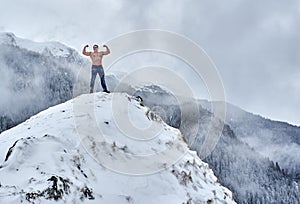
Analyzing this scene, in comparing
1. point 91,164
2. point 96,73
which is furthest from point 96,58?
point 91,164

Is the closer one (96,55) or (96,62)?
(96,55)

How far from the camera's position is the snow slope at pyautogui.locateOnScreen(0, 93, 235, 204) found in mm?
15125

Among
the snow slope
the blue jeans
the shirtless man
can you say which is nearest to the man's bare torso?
the shirtless man

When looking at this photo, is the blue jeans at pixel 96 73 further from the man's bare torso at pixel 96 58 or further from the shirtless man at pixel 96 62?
the man's bare torso at pixel 96 58

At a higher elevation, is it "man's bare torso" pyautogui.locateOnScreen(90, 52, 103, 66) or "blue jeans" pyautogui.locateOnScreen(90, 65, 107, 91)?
"man's bare torso" pyautogui.locateOnScreen(90, 52, 103, 66)

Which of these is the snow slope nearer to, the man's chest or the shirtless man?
the shirtless man

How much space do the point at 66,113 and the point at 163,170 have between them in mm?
5263

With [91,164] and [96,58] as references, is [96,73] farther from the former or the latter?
[91,164]

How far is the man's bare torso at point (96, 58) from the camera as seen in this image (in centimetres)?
2495

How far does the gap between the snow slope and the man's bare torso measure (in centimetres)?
303

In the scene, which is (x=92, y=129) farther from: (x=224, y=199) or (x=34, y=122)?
(x=224, y=199)

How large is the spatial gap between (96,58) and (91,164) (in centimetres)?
923

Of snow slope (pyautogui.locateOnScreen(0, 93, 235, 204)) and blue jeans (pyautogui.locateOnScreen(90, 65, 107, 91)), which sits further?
blue jeans (pyautogui.locateOnScreen(90, 65, 107, 91))

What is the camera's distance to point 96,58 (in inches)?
989
